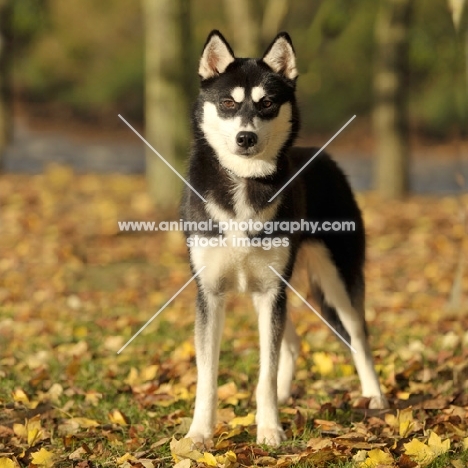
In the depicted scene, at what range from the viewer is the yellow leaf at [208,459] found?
12.5ft

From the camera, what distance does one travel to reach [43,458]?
3896mm

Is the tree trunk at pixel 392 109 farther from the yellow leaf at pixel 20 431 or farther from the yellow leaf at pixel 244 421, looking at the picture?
the yellow leaf at pixel 20 431

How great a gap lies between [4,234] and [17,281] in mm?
2119

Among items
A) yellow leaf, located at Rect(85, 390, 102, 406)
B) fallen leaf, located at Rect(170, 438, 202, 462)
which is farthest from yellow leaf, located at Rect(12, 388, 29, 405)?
fallen leaf, located at Rect(170, 438, 202, 462)

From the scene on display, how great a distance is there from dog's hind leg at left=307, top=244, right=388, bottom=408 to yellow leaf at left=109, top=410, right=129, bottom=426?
1.47 metres

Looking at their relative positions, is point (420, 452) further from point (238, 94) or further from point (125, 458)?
point (238, 94)

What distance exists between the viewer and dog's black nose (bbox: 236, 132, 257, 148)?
4.16 metres

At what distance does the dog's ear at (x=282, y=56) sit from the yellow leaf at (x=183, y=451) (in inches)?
79.8

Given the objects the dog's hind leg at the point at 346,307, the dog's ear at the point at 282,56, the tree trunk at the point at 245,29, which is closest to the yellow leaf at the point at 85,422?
the dog's hind leg at the point at 346,307

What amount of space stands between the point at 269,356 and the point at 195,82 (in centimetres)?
1183

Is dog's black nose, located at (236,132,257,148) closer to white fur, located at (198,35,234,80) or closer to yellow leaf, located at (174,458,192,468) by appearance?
white fur, located at (198,35,234,80)

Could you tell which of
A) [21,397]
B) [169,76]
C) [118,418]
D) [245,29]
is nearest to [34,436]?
[118,418]

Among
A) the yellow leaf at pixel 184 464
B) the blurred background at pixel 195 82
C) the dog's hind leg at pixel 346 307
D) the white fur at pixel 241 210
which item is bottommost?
the yellow leaf at pixel 184 464

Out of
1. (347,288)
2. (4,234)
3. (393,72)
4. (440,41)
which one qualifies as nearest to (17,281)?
(4,234)
